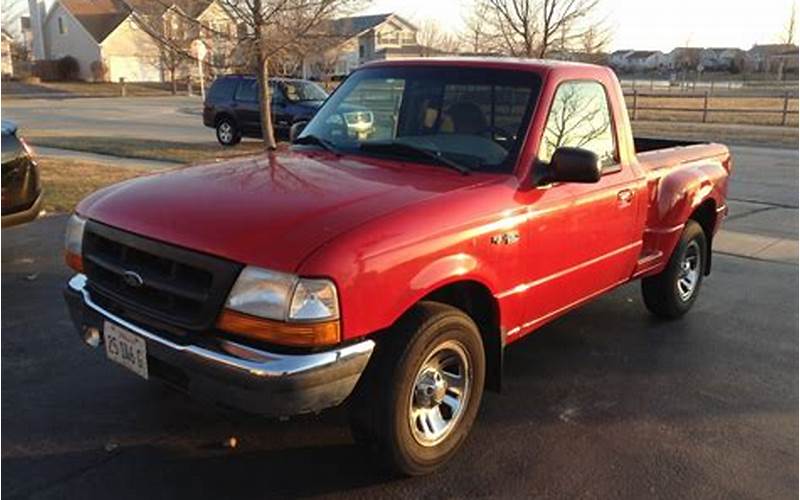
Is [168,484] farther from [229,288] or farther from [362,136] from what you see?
[362,136]

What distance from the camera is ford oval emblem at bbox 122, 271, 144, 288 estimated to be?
327cm

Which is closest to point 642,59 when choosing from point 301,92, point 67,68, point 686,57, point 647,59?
point 647,59

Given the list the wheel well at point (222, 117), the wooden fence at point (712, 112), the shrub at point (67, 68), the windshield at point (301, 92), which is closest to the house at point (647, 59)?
the shrub at point (67, 68)

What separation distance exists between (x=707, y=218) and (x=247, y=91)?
50.1ft

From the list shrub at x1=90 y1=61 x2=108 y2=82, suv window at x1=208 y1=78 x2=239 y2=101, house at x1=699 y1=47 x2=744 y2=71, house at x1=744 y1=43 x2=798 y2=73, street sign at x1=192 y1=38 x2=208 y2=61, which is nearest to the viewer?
street sign at x1=192 y1=38 x2=208 y2=61

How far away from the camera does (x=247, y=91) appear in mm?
19453

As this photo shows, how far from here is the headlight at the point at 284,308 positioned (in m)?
2.89

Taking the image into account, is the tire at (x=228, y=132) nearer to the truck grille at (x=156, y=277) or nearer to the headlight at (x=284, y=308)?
the truck grille at (x=156, y=277)

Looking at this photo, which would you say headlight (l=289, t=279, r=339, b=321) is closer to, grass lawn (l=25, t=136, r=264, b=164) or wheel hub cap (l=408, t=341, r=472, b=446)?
wheel hub cap (l=408, t=341, r=472, b=446)

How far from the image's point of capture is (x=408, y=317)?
3.28 meters

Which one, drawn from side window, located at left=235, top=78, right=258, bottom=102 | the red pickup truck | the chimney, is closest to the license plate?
the red pickup truck

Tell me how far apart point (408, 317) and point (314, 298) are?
1.76 ft

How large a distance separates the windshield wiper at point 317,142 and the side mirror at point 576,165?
1.23 m

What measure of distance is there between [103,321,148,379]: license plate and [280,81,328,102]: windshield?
55.2ft
